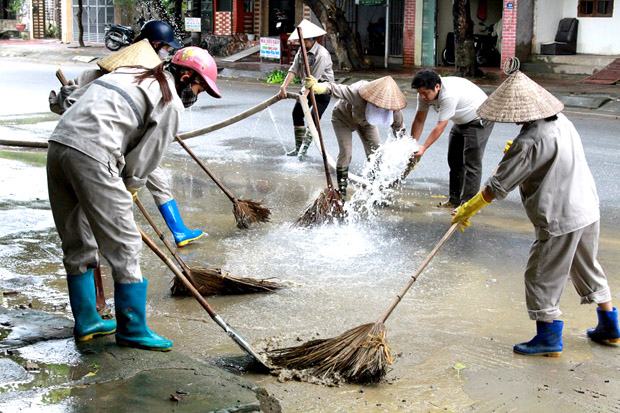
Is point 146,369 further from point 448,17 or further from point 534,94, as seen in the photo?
point 448,17

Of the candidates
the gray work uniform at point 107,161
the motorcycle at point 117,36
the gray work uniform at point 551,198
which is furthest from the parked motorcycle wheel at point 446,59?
the gray work uniform at point 107,161

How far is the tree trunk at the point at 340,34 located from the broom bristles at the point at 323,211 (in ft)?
48.4

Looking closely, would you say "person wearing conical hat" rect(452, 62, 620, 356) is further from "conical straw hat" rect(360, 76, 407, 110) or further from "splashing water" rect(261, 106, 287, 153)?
"splashing water" rect(261, 106, 287, 153)

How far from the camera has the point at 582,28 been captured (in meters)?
21.9

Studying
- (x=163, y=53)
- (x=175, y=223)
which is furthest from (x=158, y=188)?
(x=163, y=53)

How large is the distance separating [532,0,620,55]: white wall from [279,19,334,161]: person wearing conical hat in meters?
12.3

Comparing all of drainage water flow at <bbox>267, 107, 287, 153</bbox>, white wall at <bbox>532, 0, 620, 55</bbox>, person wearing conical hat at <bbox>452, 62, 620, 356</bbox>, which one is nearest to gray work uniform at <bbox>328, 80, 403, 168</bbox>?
drainage water flow at <bbox>267, 107, 287, 153</bbox>

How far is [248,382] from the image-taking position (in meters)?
4.30

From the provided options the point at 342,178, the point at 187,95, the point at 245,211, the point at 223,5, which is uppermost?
the point at 223,5

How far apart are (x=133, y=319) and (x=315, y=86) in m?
4.54

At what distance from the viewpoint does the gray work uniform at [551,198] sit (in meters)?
4.95

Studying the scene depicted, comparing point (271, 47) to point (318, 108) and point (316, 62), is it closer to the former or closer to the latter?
point (318, 108)

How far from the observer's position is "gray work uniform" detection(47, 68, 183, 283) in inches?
→ 170

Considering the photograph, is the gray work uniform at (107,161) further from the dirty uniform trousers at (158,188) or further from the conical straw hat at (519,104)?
the dirty uniform trousers at (158,188)
